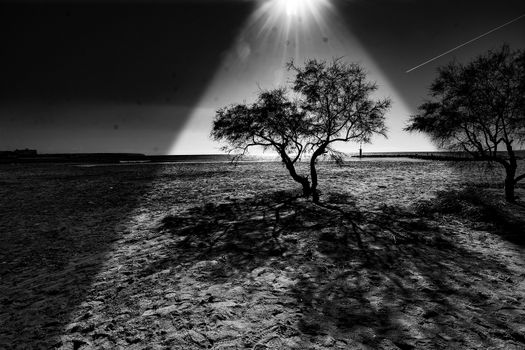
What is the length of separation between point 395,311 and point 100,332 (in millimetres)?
5182

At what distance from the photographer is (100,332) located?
16.0 ft

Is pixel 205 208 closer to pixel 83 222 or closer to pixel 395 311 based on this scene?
pixel 83 222

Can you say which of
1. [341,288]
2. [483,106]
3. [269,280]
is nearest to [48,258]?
[269,280]

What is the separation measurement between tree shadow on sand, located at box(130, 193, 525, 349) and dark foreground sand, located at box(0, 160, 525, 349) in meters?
0.03

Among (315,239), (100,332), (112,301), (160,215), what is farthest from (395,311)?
(160,215)

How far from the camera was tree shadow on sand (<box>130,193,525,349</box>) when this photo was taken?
14.9 feet

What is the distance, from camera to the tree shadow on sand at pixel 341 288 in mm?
4551

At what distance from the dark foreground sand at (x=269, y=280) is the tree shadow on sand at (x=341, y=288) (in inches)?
1.2

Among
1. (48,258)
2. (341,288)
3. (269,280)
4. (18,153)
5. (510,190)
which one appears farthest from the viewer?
(18,153)

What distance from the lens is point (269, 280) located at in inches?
263

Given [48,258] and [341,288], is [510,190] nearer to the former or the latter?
[341,288]

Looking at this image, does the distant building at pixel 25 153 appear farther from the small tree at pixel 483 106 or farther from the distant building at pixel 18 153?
Answer: the small tree at pixel 483 106

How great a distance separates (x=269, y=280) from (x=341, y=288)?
1.62 metres

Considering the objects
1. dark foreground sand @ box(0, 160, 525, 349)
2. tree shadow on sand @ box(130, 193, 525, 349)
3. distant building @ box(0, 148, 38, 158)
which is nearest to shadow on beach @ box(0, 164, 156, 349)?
dark foreground sand @ box(0, 160, 525, 349)
